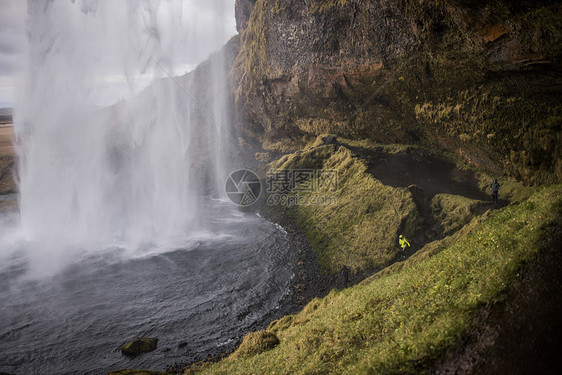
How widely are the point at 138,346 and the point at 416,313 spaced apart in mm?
13378

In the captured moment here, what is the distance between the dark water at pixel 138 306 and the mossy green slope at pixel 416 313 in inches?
198

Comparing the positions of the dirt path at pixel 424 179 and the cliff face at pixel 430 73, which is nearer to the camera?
the cliff face at pixel 430 73

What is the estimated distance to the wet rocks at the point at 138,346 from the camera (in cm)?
1566

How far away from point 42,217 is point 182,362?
2226 centimetres

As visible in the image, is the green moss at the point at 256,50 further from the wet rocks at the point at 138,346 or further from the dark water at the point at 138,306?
the wet rocks at the point at 138,346

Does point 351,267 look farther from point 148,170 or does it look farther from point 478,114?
point 148,170

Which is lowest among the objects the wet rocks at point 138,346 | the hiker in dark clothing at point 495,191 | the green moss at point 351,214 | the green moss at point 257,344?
the wet rocks at point 138,346

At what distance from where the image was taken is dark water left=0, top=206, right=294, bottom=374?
15570 millimetres

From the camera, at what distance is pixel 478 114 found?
74.4ft

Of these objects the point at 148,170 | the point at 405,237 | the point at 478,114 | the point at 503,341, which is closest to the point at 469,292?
the point at 503,341

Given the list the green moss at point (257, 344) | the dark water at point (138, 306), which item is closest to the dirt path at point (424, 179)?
the dark water at point (138, 306)

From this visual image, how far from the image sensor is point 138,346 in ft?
51.9

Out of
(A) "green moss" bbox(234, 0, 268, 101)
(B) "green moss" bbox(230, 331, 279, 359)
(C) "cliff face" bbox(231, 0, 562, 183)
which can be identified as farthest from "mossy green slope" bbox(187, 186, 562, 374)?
(A) "green moss" bbox(234, 0, 268, 101)

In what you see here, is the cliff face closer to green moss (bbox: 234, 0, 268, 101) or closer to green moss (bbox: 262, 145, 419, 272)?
green moss (bbox: 234, 0, 268, 101)
